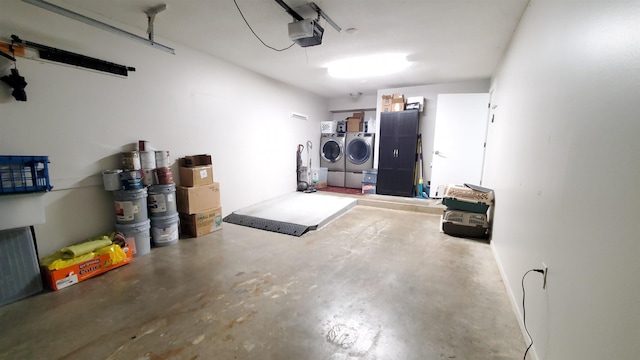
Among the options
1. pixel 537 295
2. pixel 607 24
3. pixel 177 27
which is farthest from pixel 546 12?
pixel 177 27

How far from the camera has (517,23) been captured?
2490 millimetres

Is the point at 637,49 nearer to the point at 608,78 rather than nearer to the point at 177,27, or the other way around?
the point at 608,78

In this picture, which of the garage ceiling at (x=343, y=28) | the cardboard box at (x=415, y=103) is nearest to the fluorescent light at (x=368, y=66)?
the garage ceiling at (x=343, y=28)

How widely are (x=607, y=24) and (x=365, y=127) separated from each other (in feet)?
18.0

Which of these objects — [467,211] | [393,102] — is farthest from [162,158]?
[393,102]

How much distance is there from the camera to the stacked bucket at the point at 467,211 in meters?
3.24

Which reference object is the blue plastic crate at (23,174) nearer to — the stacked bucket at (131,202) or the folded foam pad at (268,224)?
the stacked bucket at (131,202)

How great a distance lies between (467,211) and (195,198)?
360cm

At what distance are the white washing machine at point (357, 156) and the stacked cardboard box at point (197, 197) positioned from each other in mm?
3661

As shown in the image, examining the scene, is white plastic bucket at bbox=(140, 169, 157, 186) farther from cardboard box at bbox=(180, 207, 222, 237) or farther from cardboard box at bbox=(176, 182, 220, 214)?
cardboard box at bbox=(180, 207, 222, 237)

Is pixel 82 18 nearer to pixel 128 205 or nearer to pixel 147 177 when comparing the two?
pixel 147 177

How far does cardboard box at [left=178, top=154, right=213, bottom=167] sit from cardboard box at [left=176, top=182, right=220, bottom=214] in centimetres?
33

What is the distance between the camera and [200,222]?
10.8ft

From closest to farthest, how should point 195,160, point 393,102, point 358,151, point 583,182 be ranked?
point 583,182, point 195,160, point 393,102, point 358,151
